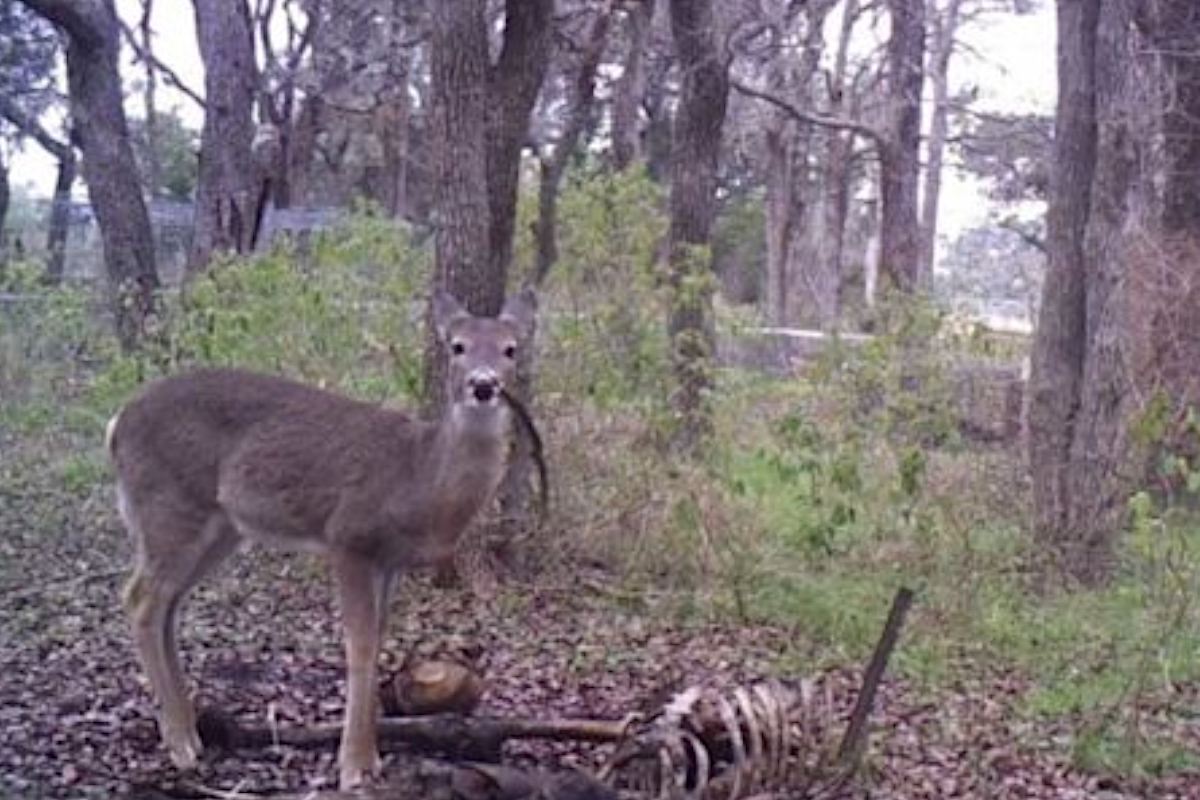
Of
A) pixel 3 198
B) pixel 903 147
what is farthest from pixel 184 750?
pixel 3 198

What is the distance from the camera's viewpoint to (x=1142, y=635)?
7688mm

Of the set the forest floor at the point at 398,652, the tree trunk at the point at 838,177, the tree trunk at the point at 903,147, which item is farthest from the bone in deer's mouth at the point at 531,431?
the tree trunk at the point at 838,177

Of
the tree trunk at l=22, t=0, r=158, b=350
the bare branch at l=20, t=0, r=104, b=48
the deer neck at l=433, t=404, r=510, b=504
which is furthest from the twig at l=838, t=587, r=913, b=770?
the bare branch at l=20, t=0, r=104, b=48

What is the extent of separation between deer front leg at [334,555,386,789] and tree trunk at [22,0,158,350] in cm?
Answer: 898

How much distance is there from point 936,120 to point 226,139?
23819 mm

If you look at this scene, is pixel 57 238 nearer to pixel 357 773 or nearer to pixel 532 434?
pixel 532 434

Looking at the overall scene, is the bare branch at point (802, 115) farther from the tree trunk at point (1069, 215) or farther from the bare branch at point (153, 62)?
the bare branch at point (153, 62)

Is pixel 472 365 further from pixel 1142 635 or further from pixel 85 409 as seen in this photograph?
pixel 85 409

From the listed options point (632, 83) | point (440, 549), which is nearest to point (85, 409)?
point (440, 549)

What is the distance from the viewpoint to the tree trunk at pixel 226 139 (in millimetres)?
13883

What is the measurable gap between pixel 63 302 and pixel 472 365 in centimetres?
722

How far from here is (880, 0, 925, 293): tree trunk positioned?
71.7 ft

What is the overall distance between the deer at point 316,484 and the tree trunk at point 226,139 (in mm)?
7473

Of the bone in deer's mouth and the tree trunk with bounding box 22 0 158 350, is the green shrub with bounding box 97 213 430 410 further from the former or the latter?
the tree trunk with bounding box 22 0 158 350
